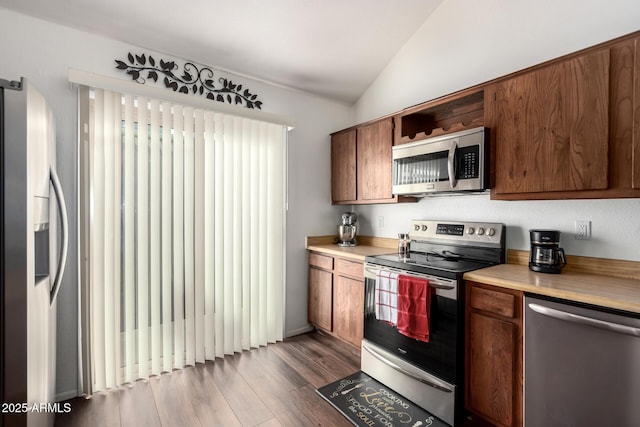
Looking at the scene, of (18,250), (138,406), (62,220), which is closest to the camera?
(18,250)

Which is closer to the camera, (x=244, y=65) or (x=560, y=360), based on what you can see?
(x=560, y=360)

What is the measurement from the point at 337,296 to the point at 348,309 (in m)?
0.18

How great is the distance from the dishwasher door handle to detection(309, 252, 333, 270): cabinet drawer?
1.71m

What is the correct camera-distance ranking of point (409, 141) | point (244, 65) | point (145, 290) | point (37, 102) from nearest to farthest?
point (37, 102) → point (145, 290) → point (409, 141) → point (244, 65)

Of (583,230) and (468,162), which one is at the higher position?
(468,162)

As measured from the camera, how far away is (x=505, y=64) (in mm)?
2215

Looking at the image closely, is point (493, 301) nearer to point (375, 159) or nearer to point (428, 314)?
point (428, 314)

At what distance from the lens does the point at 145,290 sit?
2.26m

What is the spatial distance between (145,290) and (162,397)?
75cm

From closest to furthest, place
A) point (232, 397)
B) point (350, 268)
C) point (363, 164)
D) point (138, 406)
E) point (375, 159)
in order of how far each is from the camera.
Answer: point (138, 406)
point (232, 397)
point (350, 268)
point (375, 159)
point (363, 164)

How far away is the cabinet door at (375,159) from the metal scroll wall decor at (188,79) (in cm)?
108

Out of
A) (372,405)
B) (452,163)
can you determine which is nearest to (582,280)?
(452,163)

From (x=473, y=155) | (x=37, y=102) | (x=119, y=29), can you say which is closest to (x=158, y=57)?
(x=119, y=29)

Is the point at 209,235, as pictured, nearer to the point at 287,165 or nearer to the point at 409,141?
the point at 287,165
